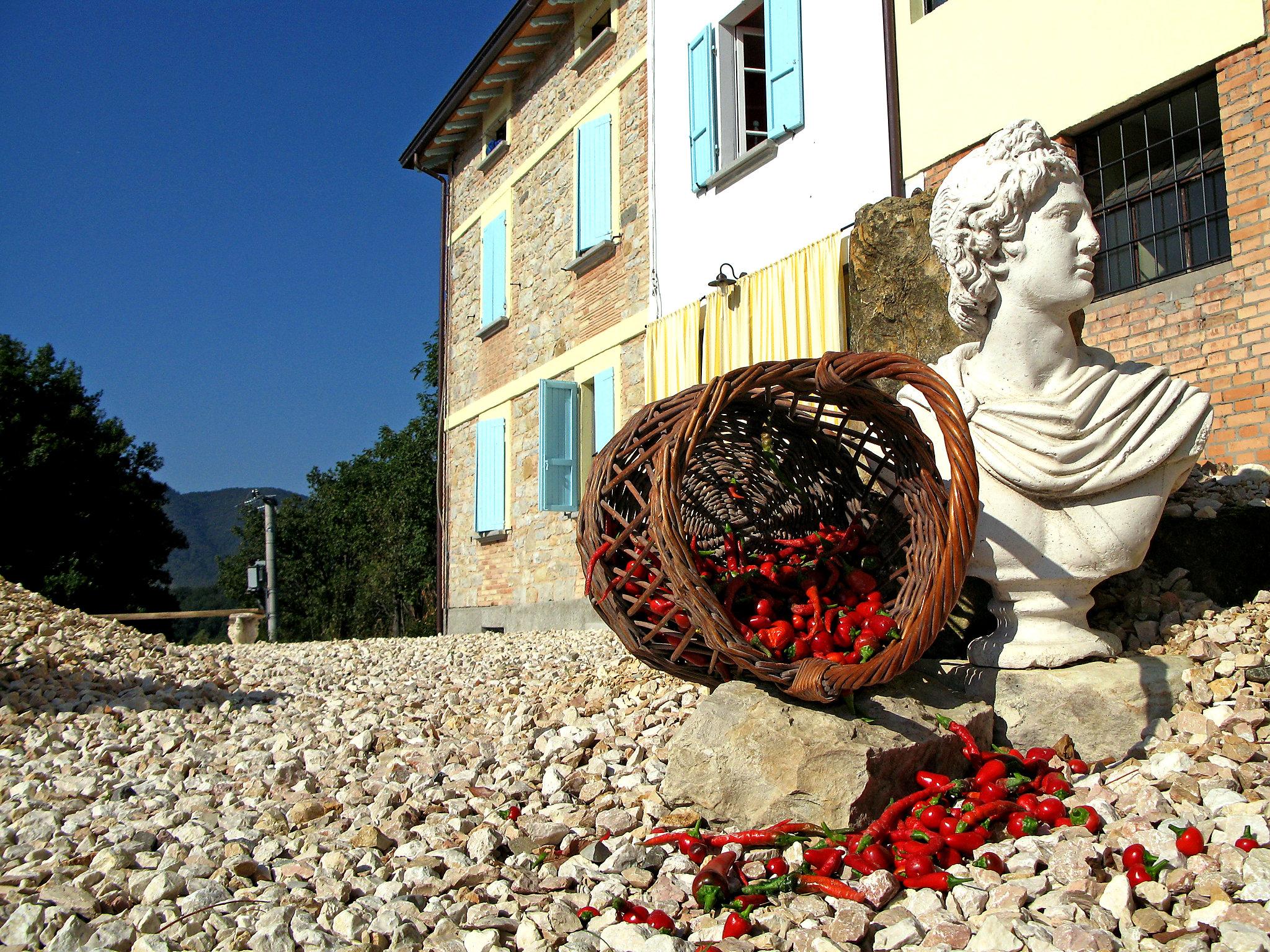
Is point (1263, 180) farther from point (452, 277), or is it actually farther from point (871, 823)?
point (452, 277)

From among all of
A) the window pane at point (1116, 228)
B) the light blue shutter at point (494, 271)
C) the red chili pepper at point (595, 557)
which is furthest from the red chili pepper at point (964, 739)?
the light blue shutter at point (494, 271)

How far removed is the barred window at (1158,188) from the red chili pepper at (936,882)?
451cm

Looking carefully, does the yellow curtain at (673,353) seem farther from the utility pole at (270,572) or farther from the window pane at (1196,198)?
the utility pole at (270,572)

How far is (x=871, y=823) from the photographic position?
2074 millimetres

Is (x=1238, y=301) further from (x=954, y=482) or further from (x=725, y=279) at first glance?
(x=725, y=279)

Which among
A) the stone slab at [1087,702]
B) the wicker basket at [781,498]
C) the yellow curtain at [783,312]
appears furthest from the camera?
the yellow curtain at [783,312]

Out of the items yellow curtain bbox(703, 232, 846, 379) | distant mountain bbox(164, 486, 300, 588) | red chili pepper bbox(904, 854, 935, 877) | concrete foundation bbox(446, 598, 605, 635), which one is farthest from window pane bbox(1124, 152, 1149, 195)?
distant mountain bbox(164, 486, 300, 588)

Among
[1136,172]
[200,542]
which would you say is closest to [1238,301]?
[1136,172]

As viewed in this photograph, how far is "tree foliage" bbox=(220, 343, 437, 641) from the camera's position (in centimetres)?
2044

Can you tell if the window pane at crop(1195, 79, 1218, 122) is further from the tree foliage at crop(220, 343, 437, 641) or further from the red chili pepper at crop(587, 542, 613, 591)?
the tree foliage at crop(220, 343, 437, 641)

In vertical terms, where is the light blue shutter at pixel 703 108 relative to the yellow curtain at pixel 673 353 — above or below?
above

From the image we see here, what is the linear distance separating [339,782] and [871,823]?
1.57m

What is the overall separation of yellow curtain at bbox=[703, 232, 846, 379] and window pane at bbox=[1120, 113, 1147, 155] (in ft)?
6.29

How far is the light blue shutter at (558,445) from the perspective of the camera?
33.7ft
